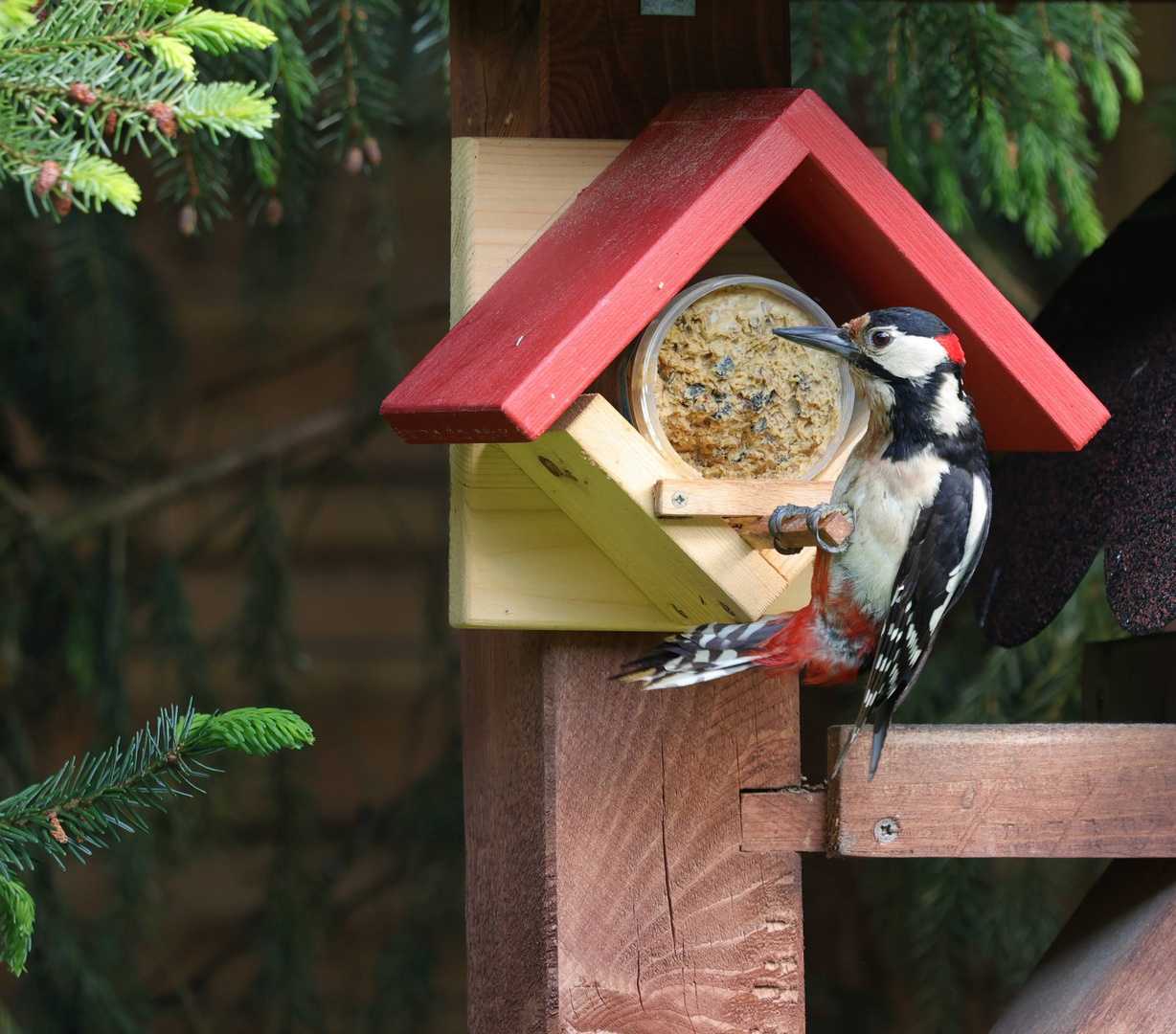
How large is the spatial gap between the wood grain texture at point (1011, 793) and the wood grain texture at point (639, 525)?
0.62ft

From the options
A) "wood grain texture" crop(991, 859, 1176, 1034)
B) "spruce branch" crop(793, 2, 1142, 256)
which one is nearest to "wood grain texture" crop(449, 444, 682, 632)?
"wood grain texture" crop(991, 859, 1176, 1034)

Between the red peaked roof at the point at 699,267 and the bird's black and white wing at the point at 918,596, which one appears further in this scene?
the bird's black and white wing at the point at 918,596

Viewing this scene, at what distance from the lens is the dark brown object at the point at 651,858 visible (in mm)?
1312

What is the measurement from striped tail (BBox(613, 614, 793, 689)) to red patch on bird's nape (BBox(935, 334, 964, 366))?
0.29 meters

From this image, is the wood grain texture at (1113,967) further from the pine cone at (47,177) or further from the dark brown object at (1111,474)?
the pine cone at (47,177)

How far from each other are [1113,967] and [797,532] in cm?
63

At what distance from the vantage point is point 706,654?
1.23m

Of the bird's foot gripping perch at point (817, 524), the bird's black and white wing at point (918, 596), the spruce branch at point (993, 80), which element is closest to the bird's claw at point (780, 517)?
the bird's foot gripping perch at point (817, 524)

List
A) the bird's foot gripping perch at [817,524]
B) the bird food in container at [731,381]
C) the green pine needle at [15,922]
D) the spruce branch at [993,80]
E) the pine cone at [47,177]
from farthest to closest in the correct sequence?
the spruce branch at [993,80]
the bird food in container at [731,381]
the bird's foot gripping perch at [817,524]
the green pine needle at [15,922]
the pine cone at [47,177]

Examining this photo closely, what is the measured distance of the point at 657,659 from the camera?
1243mm

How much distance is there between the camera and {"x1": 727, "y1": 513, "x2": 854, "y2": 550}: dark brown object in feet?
3.81

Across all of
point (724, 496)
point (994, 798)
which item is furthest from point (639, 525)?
point (994, 798)

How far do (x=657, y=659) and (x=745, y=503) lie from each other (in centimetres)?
17

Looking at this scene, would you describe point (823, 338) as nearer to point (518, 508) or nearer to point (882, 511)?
point (882, 511)
